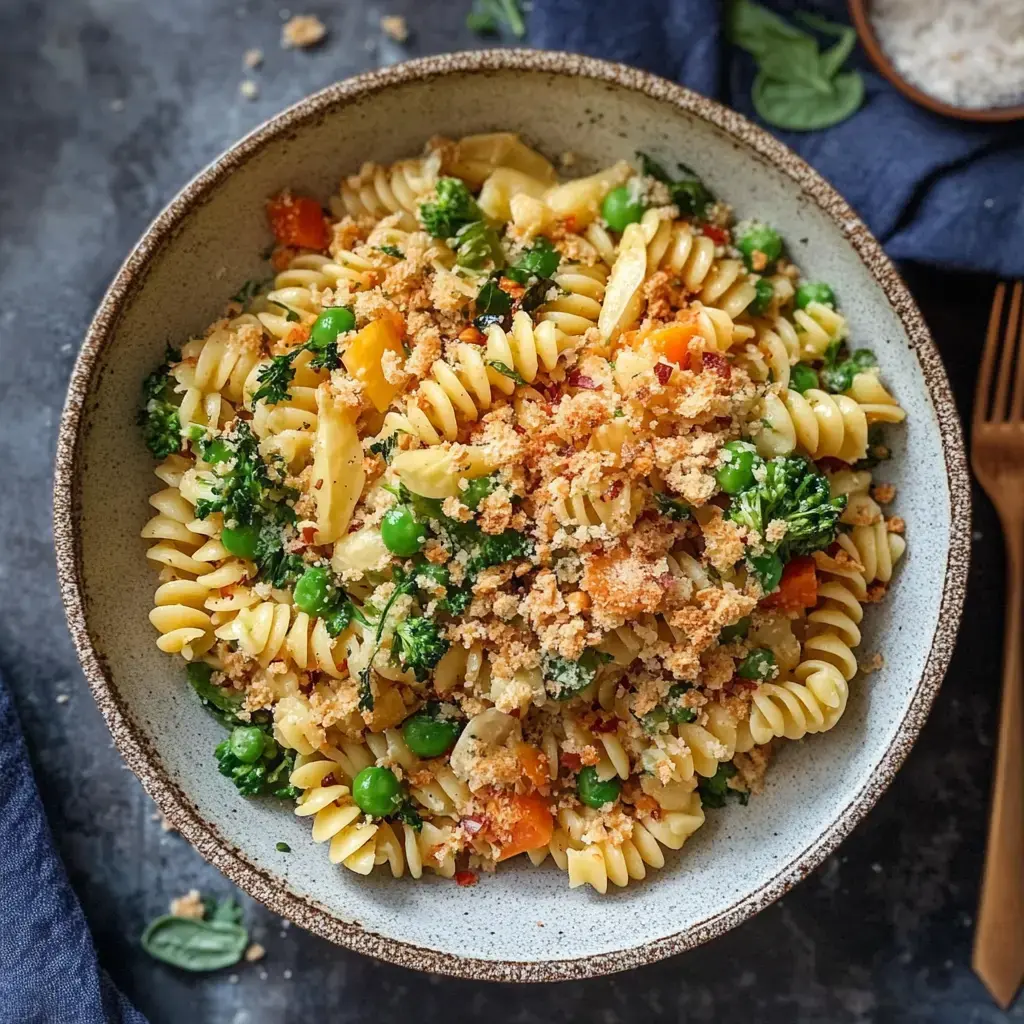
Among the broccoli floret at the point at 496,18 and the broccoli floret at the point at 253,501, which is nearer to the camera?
the broccoli floret at the point at 253,501

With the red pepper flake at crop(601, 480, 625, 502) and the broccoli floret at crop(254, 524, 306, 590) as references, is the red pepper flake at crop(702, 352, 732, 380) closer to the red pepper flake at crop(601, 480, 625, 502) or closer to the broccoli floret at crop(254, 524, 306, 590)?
the red pepper flake at crop(601, 480, 625, 502)

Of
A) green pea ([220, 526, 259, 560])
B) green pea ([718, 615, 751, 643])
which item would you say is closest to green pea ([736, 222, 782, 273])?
green pea ([718, 615, 751, 643])

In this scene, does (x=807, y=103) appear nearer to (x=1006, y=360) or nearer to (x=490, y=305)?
(x=1006, y=360)

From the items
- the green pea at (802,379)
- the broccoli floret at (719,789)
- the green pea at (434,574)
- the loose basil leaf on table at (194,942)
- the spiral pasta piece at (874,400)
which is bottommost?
the loose basil leaf on table at (194,942)

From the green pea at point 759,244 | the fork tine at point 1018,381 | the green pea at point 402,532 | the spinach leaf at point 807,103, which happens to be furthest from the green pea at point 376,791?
the spinach leaf at point 807,103

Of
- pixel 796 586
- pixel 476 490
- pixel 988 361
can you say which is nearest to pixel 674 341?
pixel 476 490

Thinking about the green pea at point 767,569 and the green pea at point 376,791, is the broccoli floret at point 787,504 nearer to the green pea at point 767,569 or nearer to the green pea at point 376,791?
the green pea at point 767,569
